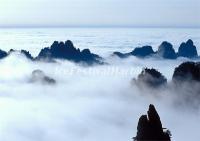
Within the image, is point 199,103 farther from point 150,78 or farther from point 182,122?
point 150,78

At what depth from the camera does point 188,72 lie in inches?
5743

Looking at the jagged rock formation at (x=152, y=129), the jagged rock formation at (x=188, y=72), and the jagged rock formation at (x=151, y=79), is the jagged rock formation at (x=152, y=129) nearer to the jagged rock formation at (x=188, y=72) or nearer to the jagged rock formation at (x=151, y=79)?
the jagged rock formation at (x=188, y=72)

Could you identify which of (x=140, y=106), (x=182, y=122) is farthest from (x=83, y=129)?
(x=182, y=122)

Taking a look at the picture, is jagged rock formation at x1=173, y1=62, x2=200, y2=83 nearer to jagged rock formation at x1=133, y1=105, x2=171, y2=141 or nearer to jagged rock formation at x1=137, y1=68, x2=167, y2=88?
jagged rock formation at x1=137, y1=68, x2=167, y2=88

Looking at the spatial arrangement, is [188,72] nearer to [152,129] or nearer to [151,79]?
[151,79]

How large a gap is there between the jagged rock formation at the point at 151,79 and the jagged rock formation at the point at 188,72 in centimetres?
993

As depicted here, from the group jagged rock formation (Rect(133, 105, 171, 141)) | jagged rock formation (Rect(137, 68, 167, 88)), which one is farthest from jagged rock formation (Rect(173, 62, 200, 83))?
jagged rock formation (Rect(133, 105, 171, 141))

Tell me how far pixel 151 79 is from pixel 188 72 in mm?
16967

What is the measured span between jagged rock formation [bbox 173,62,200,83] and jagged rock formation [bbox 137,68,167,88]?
993 centimetres

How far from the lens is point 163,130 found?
2035 inches

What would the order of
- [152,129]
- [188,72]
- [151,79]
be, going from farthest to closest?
[151,79] < [188,72] < [152,129]

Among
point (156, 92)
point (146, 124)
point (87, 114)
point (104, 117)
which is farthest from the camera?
point (87, 114)

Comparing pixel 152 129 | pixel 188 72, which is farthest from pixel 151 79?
pixel 152 129

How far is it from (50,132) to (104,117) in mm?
22912
